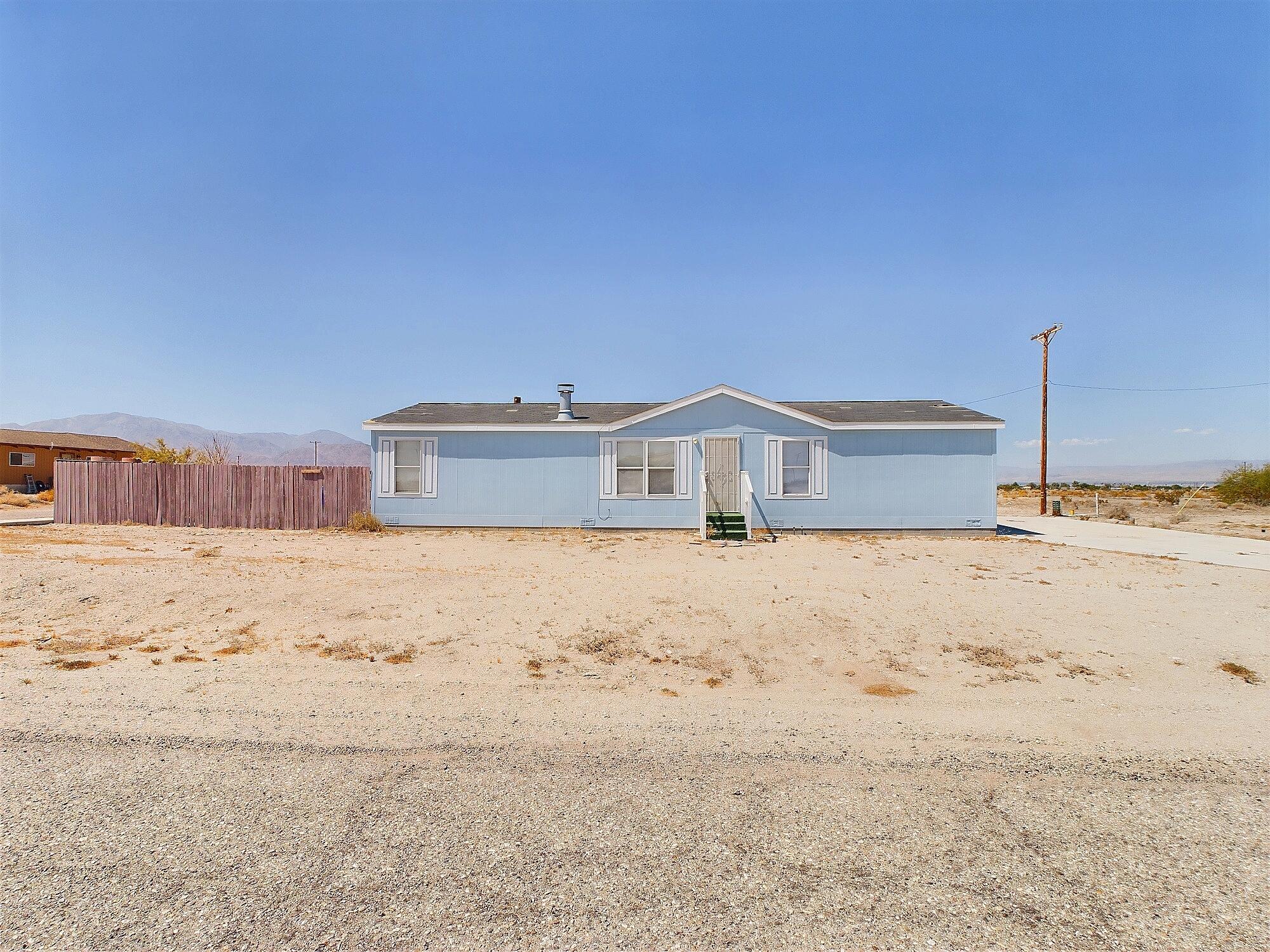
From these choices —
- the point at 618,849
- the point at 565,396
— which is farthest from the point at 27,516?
the point at 618,849

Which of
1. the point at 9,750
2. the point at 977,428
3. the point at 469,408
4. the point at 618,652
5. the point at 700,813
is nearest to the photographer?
the point at 700,813

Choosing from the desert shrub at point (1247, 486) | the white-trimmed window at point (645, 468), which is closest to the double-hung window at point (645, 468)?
the white-trimmed window at point (645, 468)

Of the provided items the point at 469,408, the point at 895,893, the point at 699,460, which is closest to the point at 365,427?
the point at 469,408

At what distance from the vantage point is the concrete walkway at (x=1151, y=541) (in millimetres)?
11945

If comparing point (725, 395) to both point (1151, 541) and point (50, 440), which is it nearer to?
point (1151, 541)

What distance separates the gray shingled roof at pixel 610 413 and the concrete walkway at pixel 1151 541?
3822 millimetres

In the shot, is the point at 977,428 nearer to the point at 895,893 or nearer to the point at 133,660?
the point at 895,893

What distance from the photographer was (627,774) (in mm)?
3395

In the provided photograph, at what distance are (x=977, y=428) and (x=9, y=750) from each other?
1813 cm

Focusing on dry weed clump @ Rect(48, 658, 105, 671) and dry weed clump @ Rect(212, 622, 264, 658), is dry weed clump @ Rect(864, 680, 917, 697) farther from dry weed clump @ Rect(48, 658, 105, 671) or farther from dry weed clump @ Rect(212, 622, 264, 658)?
dry weed clump @ Rect(48, 658, 105, 671)

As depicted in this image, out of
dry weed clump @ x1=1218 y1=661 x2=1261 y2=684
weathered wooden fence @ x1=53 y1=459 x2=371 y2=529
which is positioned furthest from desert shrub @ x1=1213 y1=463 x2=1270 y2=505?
weathered wooden fence @ x1=53 y1=459 x2=371 y2=529

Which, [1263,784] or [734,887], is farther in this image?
[1263,784]

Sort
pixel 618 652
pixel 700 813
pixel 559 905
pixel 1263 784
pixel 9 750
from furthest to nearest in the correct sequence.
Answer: pixel 618 652
pixel 9 750
pixel 1263 784
pixel 700 813
pixel 559 905

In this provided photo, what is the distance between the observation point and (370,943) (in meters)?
2.16
